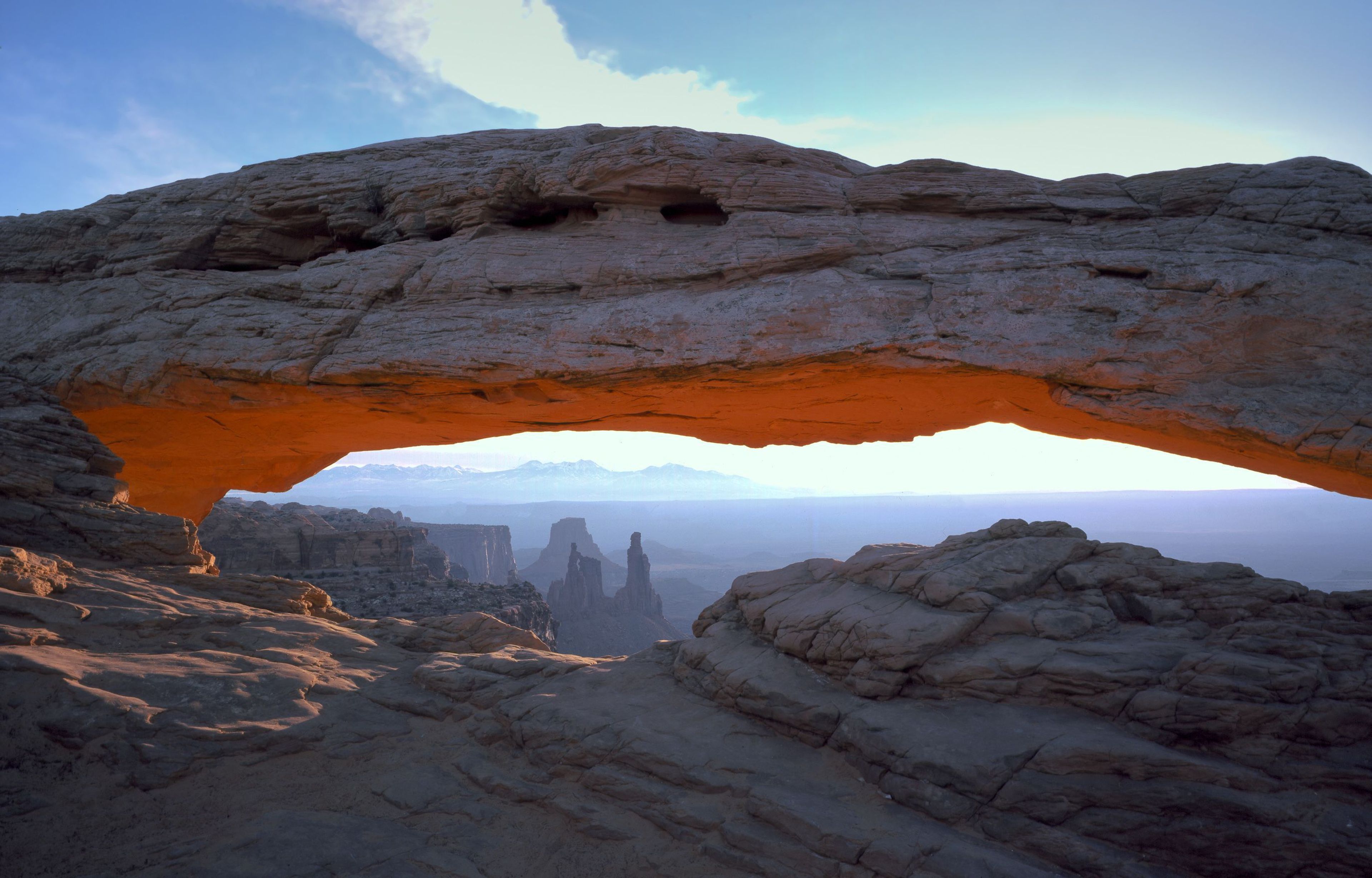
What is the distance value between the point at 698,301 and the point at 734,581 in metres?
5.88

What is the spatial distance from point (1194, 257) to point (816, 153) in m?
7.88

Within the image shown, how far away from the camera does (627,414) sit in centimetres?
1616

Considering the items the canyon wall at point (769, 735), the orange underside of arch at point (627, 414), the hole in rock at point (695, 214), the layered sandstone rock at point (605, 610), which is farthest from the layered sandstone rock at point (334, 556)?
the layered sandstone rock at point (605, 610)

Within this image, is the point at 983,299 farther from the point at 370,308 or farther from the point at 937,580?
the point at 370,308

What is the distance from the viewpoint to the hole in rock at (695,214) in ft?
51.8

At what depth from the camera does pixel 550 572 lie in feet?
444

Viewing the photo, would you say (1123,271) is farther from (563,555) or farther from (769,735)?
(563,555)

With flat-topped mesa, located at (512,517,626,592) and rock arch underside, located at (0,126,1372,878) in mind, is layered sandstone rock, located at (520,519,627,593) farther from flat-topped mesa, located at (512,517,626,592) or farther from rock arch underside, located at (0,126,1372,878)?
rock arch underside, located at (0,126,1372,878)

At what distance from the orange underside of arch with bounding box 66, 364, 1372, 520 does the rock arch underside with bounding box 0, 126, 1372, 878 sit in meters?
0.13

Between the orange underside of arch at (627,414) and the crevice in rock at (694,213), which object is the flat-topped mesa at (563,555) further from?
the crevice in rock at (694,213)

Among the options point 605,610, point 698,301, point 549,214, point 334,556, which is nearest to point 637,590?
point 605,610

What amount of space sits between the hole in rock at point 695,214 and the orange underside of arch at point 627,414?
4355 millimetres

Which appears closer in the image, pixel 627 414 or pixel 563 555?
pixel 627 414

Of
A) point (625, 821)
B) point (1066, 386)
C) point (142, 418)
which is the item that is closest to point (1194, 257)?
point (1066, 386)
